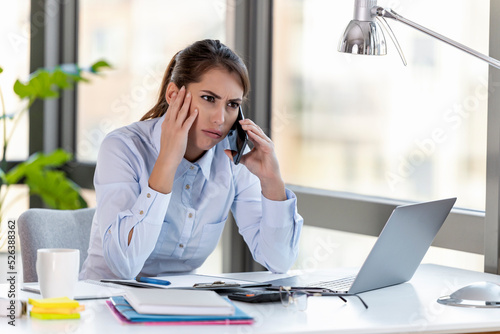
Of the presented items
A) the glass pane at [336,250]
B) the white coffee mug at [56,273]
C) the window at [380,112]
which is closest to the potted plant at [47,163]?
the window at [380,112]

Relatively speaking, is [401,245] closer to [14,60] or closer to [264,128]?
[264,128]

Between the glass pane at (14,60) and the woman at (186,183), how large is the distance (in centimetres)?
203

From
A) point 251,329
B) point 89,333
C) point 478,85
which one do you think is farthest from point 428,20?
point 89,333

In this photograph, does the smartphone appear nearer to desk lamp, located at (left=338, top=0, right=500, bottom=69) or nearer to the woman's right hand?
the woman's right hand

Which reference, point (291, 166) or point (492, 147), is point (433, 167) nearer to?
point (492, 147)

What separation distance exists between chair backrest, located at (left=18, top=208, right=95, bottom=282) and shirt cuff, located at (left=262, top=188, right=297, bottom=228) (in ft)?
1.91

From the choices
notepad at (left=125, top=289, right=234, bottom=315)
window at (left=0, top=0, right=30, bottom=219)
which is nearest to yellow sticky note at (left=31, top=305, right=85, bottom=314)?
notepad at (left=125, top=289, right=234, bottom=315)

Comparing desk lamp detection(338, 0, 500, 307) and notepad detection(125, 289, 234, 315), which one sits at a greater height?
desk lamp detection(338, 0, 500, 307)

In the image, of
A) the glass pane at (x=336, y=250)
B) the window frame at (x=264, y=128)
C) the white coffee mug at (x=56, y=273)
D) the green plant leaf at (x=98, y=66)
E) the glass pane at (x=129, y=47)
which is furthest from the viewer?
the green plant leaf at (x=98, y=66)

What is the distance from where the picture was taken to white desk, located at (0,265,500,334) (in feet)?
4.27

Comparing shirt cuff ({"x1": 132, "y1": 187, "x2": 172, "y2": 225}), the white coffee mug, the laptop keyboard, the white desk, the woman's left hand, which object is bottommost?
the laptop keyboard

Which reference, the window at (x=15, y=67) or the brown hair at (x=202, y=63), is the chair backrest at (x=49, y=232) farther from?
the window at (x=15, y=67)

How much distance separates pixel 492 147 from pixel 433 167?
0.93 feet

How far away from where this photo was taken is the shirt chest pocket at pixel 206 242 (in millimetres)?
2078
